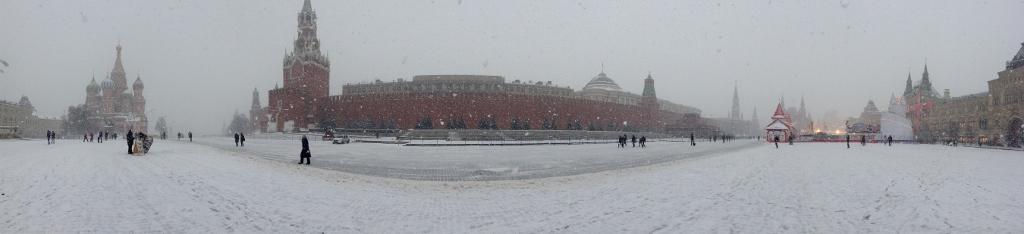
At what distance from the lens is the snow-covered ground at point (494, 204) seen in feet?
17.8

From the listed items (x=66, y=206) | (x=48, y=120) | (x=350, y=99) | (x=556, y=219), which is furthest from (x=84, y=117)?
(x=556, y=219)

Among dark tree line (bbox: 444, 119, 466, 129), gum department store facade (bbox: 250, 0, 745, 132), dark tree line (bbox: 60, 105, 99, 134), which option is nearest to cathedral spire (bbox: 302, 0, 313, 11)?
gum department store facade (bbox: 250, 0, 745, 132)

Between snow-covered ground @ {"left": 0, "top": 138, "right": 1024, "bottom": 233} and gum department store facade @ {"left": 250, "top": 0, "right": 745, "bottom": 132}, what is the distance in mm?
46514

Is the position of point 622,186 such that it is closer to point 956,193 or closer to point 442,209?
point 442,209

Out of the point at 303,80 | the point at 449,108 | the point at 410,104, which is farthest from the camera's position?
the point at 303,80

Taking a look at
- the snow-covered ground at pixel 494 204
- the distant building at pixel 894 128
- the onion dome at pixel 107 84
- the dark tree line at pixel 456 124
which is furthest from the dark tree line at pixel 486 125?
the onion dome at pixel 107 84

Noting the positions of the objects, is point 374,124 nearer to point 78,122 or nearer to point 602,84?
point 602,84

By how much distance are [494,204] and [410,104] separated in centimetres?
5196

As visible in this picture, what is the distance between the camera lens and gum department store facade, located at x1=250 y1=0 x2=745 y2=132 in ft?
187

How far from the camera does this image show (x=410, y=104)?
57.2 meters

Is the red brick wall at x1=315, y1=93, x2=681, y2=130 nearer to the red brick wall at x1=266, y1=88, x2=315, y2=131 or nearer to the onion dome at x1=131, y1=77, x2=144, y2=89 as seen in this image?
the red brick wall at x1=266, y1=88, x2=315, y2=131

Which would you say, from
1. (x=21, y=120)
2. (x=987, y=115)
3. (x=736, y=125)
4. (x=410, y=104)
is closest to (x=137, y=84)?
(x=21, y=120)

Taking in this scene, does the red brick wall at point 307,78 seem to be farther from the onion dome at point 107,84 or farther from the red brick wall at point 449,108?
the onion dome at point 107,84

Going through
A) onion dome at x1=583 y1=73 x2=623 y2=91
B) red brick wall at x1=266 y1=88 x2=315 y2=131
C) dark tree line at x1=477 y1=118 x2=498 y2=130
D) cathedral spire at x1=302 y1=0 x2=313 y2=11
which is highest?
cathedral spire at x1=302 y1=0 x2=313 y2=11
